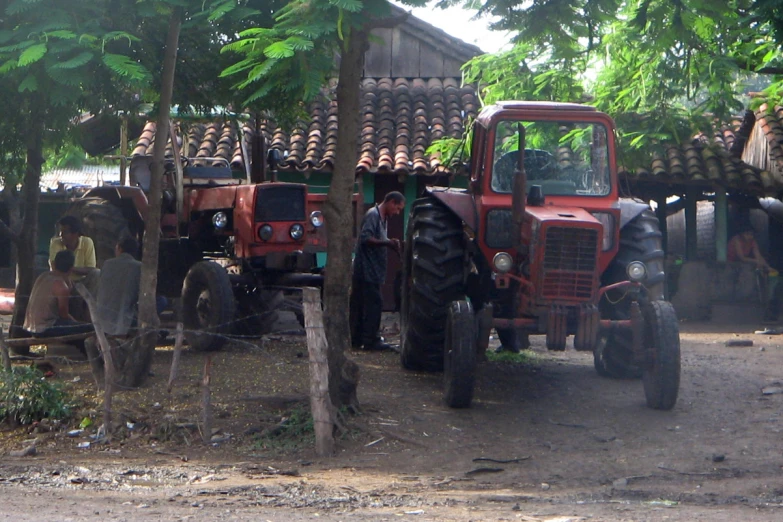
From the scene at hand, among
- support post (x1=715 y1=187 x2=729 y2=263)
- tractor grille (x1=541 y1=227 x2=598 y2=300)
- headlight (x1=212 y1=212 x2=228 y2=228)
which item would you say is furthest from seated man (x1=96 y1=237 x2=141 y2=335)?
support post (x1=715 y1=187 x2=729 y2=263)

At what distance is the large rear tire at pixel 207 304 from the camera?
32.1ft

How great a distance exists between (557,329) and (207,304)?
4.40 m

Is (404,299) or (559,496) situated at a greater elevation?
(404,299)

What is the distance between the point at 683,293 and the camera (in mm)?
15727

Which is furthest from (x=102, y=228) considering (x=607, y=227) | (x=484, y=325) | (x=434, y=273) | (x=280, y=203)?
(x=607, y=227)

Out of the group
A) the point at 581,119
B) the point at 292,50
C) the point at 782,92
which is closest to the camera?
the point at 292,50

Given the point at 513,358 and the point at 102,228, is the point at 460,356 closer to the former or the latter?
the point at 513,358

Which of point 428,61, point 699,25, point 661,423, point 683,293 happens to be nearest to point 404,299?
point 661,423

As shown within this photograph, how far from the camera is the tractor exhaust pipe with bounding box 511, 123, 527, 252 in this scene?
7.18 m

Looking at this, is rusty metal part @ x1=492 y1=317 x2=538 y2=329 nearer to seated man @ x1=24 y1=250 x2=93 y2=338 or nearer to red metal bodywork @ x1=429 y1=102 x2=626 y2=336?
red metal bodywork @ x1=429 y1=102 x2=626 y2=336

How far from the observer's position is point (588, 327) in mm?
7137

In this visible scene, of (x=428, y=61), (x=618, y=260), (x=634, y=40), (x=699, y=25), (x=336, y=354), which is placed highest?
(x=428, y=61)

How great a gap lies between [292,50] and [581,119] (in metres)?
3.11

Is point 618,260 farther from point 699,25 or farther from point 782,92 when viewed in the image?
point 782,92
